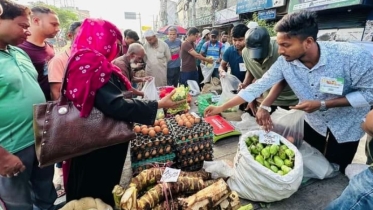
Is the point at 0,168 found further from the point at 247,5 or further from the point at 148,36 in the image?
the point at 247,5

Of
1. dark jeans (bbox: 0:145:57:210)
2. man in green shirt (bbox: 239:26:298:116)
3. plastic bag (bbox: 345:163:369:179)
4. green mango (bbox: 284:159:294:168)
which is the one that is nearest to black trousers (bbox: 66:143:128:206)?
dark jeans (bbox: 0:145:57:210)

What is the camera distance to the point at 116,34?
1550 millimetres

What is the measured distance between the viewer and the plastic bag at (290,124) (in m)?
2.24

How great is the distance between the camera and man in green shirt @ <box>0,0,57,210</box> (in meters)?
1.43

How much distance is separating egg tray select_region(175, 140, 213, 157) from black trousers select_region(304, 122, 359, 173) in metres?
1.19

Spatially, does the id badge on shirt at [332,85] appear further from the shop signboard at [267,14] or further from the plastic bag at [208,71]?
the shop signboard at [267,14]

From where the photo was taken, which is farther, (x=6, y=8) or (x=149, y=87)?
(x=149, y=87)

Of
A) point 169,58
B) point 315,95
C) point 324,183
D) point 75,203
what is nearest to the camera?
point 75,203

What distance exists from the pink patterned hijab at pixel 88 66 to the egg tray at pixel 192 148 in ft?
3.68

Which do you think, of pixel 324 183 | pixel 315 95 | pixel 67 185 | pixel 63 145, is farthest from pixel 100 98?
pixel 324 183

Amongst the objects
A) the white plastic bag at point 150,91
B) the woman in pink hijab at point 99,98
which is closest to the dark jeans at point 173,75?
the white plastic bag at point 150,91

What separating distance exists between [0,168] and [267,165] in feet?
6.40

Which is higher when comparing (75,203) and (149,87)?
(149,87)

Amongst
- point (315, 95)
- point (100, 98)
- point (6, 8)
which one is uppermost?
point (6, 8)
